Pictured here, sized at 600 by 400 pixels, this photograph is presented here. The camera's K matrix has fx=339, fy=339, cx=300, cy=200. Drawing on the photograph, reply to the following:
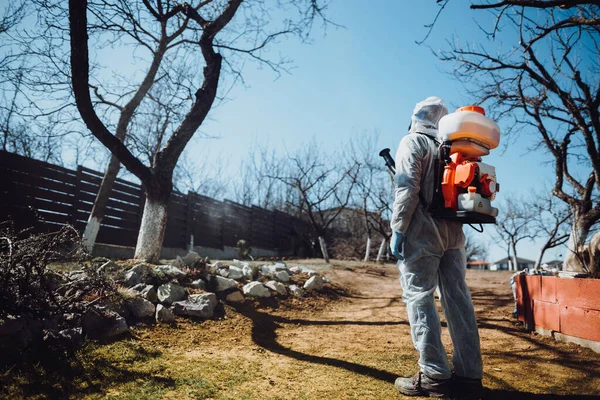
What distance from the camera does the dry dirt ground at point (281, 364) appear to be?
2160 millimetres

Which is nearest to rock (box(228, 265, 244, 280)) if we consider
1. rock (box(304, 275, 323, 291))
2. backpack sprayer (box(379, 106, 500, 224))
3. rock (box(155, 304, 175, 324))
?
rock (box(304, 275, 323, 291))

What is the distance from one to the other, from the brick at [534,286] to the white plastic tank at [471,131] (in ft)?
7.88

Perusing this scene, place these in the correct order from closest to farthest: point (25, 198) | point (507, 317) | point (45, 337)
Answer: point (45, 337)
point (507, 317)
point (25, 198)

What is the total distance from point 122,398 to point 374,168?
14.4 meters

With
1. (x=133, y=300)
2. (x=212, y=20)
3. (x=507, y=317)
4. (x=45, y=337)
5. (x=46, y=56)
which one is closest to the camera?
(x=45, y=337)

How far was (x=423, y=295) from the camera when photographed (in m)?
2.24

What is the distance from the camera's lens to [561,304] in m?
3.50

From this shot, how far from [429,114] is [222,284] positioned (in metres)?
3.69

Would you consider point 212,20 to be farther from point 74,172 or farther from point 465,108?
point 465,108

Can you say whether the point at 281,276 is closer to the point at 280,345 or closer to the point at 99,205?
the point at 280,345

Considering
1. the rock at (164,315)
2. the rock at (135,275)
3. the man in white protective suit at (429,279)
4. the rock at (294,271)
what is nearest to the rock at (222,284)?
the rock at (135,275)

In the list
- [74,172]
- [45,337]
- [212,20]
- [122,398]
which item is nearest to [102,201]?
[74,172]

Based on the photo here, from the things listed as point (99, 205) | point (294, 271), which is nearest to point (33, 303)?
point (294, 271)

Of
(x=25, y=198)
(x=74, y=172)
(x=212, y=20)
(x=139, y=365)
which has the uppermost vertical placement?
(x=212, y=20)
